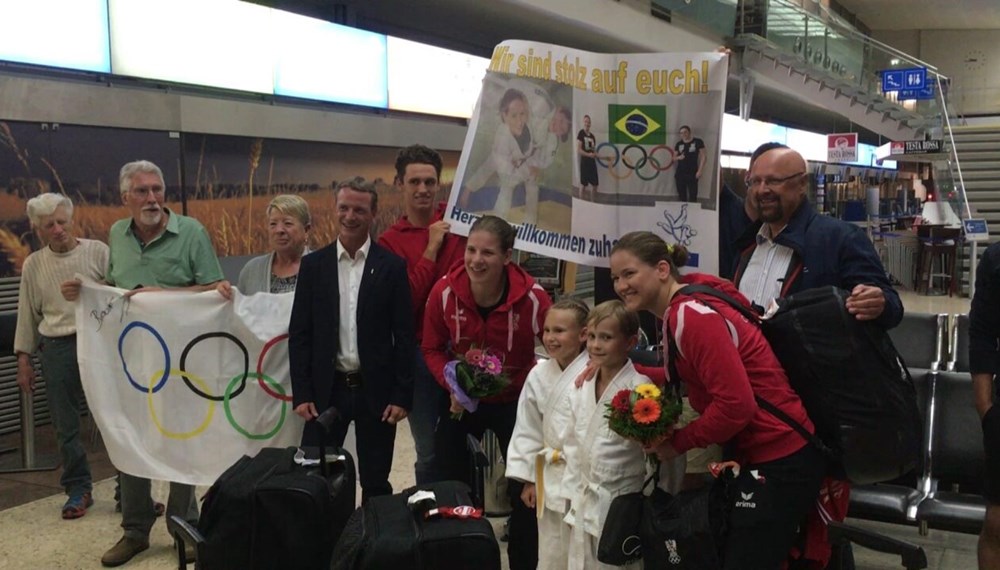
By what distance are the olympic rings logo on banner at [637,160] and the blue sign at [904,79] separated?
1556 cm

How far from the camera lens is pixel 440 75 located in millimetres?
9617

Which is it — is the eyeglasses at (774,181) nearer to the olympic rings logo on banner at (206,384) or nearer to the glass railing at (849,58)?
the olympic rings logo on banner at (206,384)

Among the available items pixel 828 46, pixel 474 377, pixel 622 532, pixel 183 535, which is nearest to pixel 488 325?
pixel 474 377

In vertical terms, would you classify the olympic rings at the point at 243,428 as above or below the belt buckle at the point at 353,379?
below

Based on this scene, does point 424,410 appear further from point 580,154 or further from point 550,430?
point 580,154

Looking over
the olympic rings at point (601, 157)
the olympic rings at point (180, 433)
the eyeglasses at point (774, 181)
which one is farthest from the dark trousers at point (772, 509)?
the olympic rings at point (180, 433)

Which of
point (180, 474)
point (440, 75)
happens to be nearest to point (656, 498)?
point (180, 474)

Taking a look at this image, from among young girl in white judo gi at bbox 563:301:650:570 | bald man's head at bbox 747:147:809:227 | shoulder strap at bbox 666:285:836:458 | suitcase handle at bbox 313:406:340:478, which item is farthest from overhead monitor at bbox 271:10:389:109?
shoulder strap at bbox 666:285:836:458

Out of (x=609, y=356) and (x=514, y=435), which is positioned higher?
(x=609, y=356)

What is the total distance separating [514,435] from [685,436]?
30.5 inches

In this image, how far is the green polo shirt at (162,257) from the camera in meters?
3.86

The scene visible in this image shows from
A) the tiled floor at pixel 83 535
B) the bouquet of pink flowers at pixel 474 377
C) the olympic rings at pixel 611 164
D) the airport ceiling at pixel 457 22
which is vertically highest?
the airport ceiling at pixel 457 22

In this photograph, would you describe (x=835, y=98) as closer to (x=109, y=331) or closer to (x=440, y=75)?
(x=440, y=75)

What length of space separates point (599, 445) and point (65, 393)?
314 centimetres
